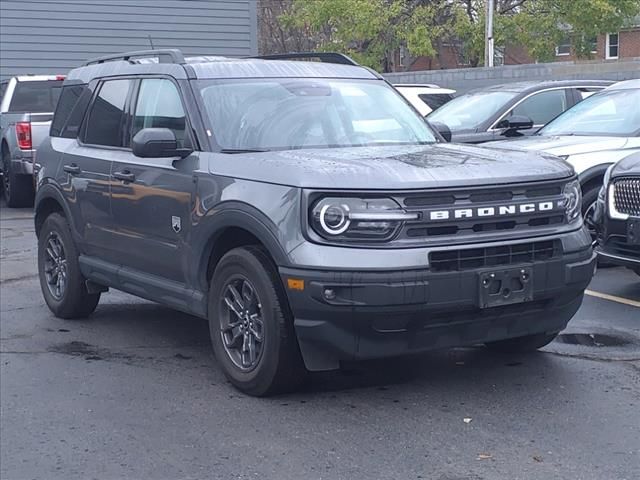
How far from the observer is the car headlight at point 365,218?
202 inches

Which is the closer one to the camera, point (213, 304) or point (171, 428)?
point (171, 428)

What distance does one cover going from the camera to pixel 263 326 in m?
5.49

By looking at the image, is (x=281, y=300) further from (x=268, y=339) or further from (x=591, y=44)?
(x=591, y=44)

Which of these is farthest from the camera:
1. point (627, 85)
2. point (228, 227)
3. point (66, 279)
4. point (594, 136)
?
point (627, 85)

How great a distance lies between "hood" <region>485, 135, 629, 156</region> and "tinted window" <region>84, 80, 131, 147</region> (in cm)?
376

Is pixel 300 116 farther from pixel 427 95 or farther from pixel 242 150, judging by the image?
pixel 427 95

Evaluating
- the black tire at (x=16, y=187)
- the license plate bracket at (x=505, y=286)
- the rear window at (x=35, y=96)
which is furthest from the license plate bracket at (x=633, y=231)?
the rear window at (x=35, y=96)

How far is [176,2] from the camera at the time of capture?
24.5 m

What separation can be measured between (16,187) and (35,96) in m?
1.55

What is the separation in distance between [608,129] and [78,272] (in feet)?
17.6

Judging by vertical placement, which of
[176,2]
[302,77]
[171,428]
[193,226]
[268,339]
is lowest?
[171,428]

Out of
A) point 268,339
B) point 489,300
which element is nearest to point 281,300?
point 268,339

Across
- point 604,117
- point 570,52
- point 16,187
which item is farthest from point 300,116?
point 570,52

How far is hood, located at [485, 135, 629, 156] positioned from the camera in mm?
9562
